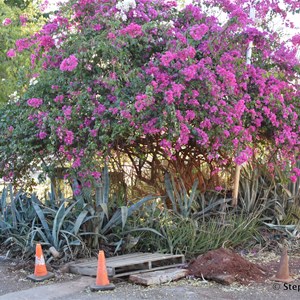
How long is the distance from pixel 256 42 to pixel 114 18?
2.28m

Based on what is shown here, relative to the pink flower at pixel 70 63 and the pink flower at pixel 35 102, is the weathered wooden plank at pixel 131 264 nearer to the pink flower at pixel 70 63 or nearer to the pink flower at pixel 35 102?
the pink flower at pixel 35 102

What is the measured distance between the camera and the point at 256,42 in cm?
823

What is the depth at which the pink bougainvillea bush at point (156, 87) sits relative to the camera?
705 cm

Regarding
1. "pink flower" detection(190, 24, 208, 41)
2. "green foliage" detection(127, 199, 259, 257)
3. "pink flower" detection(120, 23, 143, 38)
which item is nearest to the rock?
"green foliage" detection(127, 199, 259, 257)

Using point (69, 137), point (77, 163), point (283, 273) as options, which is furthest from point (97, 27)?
point (283, 273)

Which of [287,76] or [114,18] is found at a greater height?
[114,18]

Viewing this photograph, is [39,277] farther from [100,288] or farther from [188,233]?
[188,233]

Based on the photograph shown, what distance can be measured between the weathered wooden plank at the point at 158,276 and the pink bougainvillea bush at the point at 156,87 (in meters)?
1.69

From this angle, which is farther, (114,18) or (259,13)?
(259,13)

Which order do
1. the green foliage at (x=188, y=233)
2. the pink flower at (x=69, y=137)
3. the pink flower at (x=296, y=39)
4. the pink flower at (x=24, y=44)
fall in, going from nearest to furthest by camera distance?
the pink flower at (x=69, y=137) < the green foliage at (x=188, y=233) < the pink flower at (x=296, y=39) < the pink flower at (x=24, y=44)

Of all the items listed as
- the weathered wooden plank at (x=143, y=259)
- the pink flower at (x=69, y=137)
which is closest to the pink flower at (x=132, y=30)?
the pink flower at (x=69, y=137)

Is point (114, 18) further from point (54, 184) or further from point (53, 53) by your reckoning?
point (54, 184)

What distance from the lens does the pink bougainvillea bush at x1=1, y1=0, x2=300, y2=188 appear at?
7.05 m

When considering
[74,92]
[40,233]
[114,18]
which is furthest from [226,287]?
[114,18]
